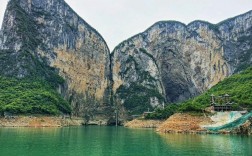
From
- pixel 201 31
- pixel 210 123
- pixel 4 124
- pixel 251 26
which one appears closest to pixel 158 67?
pixel 201 31

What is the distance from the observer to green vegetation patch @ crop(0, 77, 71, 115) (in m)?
86.3

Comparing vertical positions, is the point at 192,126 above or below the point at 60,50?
below

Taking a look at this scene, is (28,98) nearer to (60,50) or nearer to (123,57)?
(60,50)

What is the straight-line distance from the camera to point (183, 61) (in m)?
141

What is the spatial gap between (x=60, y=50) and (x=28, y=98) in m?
42.1

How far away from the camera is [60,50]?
132500 millimetres

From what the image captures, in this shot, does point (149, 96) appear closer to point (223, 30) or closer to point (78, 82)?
point (78, 82)

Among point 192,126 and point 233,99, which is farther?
point 233,99

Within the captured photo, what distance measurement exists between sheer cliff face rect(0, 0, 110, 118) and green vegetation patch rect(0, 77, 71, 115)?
6472 millimetres

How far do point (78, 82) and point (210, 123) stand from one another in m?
84.4

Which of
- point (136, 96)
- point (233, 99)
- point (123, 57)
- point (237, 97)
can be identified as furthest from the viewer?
point (123, 57)

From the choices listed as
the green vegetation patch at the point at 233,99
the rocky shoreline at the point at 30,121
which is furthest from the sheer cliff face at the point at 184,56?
the rocky shoreline at the point at 30,121

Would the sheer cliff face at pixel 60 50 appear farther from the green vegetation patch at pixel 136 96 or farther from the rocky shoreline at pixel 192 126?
the rocky shoreline at pixel 192 126

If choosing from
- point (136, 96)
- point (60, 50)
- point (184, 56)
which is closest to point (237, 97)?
point (136, 96)
